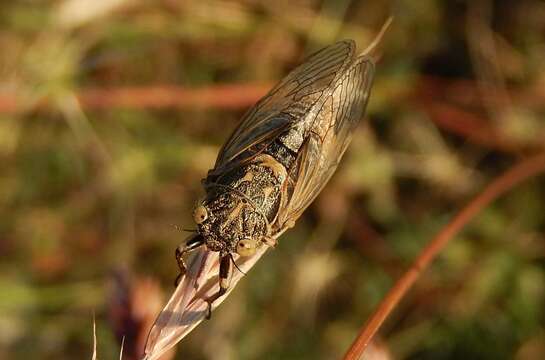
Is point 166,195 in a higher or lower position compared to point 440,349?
higher

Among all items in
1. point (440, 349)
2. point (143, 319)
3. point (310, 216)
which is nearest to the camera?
point (143, 319)

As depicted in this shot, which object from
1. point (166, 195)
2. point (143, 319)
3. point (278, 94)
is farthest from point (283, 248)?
point (143, 319)

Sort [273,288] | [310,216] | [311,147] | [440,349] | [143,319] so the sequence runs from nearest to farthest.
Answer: [143,319] → [311,147] → [440,349] → [273,288] → [310,216]

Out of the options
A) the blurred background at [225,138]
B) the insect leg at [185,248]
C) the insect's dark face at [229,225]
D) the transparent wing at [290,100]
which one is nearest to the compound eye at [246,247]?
the insect's dark face at [229,225]

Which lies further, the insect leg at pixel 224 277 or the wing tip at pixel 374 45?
the wing tip at pixel 374 45

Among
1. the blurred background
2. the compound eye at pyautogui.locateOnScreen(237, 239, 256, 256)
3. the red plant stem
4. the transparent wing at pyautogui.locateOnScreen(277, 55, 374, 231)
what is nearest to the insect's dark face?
the compound eye at pyautogui.locateOnScreen(237, 239, 256, 256)

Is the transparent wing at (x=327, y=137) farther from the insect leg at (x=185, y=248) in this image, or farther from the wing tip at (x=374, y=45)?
the insect leg at (x=185, y=248)

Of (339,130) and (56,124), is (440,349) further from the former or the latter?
(56,124)

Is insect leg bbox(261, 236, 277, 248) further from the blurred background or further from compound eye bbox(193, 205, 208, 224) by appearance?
the blurred background
